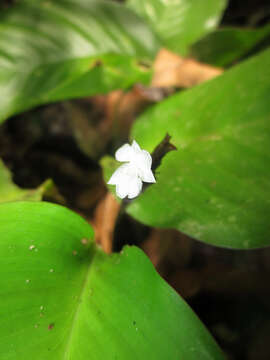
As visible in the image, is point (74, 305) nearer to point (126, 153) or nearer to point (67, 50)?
point (126, 153)

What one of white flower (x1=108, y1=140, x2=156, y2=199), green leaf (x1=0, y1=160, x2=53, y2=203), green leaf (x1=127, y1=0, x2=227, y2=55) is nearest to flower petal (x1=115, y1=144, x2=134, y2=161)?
white flower (x1=108, y1=140, x2=156, y2=199)

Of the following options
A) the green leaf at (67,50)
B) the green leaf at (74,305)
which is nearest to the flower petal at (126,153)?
the green leaf at (74,305)

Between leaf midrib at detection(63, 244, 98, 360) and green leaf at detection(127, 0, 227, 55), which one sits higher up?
green leaf at detection(127, 0, 227, 55)

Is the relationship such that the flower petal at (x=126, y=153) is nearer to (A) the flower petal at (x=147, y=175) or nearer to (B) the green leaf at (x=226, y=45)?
(A) the flower petal at (x=147, y=175)

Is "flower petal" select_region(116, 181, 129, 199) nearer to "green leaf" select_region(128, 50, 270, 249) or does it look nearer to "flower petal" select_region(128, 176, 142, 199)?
"flower petal" select_region(128, 176, 142, 199)

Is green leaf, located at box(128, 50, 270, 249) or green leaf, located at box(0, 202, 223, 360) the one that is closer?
green leaf, located at box(0, 202, 223, 360)

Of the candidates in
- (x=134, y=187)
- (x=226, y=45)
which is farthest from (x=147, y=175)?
(x=226, y=45)

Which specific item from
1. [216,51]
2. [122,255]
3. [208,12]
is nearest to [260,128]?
[122,255]
